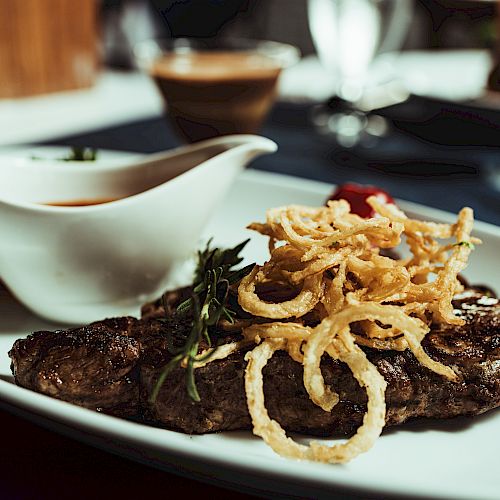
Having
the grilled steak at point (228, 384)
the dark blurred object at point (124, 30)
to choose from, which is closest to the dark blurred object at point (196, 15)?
the dark blurred object at point (124, 30)

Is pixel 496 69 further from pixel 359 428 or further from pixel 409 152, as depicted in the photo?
pixel 359 428

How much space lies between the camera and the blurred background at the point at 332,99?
363cm

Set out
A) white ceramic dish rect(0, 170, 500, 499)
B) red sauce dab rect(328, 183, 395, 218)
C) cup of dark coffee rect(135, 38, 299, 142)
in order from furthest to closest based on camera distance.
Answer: cup of dark coffee rect(135, 38, 299, 142) → red sauce dab rect(328, 183, 395, 218) → white ceramic dish rect(0, 170, 500, 499)

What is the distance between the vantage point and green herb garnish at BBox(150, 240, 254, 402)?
1.44 meters

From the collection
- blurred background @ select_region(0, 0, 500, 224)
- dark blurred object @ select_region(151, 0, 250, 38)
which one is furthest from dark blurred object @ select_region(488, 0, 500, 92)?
dark blurred object @ select_region(151, 0, 250, 38)

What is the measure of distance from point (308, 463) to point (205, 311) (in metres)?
0.37

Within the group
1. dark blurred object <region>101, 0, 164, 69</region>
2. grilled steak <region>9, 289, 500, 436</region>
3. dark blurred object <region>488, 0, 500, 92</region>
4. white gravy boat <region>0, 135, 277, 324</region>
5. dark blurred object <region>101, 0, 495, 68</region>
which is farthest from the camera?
dark blurred object <region>101, 0, 495, 68</region>

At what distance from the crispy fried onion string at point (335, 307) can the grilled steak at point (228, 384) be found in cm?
4

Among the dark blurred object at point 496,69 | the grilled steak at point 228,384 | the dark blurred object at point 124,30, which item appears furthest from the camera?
the dark blurred object at point 124,30

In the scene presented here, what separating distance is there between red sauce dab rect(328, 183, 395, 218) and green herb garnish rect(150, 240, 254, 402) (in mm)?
859

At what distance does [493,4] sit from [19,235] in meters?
3.25

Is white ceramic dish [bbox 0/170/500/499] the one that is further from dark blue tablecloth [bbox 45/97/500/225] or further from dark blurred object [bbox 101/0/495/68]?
dark blurred object [bbox 101/0/495/68]

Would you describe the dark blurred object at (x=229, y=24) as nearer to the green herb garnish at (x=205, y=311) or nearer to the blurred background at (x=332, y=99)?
the blurred background at (x=332, y=99)

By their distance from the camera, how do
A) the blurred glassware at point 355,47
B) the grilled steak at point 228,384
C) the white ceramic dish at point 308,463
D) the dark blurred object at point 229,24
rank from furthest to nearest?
the dark blurred object at point 229,24 < the blurred glassware at point 355,47 < the grilled steak at point 228,384 < the white ceramic dish at point 308,463
